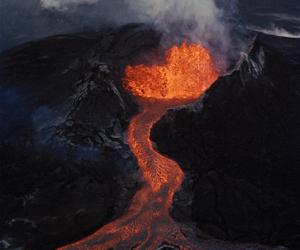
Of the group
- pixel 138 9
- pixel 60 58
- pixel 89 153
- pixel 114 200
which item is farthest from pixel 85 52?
pixel 114 200

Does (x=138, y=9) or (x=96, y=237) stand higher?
(x=138, y=9)

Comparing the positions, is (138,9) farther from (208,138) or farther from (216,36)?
(208,138)

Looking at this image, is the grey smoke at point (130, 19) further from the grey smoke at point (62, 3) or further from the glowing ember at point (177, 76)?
the glowing ember at point (177, 76)

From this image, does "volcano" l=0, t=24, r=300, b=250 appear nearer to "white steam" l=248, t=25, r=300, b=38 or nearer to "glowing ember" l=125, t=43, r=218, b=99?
"glowing ember" l=125, t=43, r=218, b=99

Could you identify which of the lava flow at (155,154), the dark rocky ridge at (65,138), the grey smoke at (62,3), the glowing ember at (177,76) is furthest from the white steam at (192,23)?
the grey smoke at (62,3)

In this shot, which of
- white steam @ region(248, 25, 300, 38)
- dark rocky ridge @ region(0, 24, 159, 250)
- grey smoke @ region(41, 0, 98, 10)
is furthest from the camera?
white steam @ region(248, 25, 300, 38)

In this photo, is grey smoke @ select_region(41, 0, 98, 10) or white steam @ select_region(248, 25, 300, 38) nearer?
grey smoke @ select_region(41, 0, 98, 10)

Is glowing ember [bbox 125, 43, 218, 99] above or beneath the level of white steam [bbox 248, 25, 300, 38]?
above

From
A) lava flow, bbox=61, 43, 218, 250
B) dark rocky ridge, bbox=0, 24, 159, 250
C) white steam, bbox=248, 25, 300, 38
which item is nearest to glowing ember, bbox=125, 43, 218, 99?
lava flow, bbox=61, 43, 218, 250
